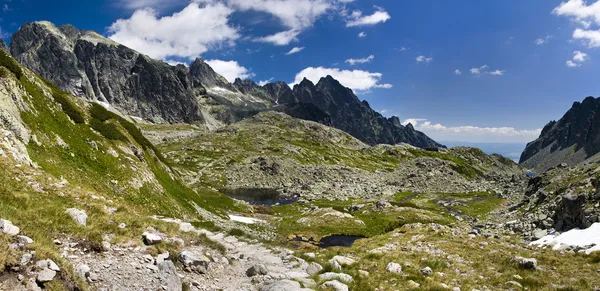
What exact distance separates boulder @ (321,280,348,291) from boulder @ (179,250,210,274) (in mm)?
5829

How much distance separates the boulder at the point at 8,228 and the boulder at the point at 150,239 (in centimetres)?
490

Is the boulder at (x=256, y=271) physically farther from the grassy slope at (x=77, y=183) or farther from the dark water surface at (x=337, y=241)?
the dark water surface at (x=337, y=241)

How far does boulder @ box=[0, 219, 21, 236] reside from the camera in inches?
425

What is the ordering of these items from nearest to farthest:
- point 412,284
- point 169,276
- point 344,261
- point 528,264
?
point 169,276
point 412,284
point 528,264
point 344,261

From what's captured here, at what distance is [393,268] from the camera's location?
63.6 ft

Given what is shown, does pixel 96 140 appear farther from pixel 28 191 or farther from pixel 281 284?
pixel 281 284

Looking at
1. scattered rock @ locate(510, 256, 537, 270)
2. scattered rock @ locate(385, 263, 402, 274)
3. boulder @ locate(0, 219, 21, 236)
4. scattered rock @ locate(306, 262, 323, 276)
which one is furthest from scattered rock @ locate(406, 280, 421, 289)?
boulder @ locate(0, 219, 21, 236)

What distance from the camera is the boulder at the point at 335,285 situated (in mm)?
15227

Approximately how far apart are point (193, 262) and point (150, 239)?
226cm

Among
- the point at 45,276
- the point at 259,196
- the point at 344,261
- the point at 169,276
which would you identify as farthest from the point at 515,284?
the point at 259,196

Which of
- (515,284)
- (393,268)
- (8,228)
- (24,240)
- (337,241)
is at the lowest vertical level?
(337,241)

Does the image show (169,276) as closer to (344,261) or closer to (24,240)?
(24,240)

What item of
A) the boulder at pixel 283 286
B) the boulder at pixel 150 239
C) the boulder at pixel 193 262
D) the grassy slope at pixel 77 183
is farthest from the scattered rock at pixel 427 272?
the grassy slope at pixel 77 183

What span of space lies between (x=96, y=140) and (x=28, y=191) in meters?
22.4
